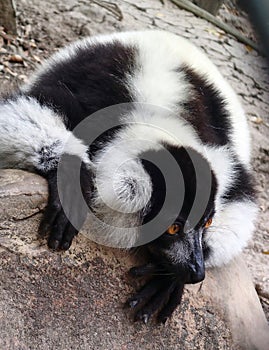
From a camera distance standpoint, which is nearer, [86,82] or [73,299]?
[73,299]

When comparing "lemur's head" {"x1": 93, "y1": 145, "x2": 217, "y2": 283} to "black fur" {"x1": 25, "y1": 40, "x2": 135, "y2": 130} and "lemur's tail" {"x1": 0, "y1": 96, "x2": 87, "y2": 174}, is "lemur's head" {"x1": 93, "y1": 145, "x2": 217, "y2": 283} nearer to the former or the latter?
"lemur's tail" {"x1": 0, "y1": 96, "x2": 87, "y2": 174}

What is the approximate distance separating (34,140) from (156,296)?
854 mm

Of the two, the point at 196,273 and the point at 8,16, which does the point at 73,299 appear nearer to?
the point at 196,273

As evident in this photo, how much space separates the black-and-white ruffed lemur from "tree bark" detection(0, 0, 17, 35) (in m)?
1.87

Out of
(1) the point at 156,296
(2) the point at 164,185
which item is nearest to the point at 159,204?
(2) the point at 164,185

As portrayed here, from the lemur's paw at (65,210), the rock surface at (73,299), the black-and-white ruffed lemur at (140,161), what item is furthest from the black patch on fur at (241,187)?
the lemur's paw at (65,210)

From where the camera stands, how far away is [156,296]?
2.48 m

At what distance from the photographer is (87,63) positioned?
3.01m

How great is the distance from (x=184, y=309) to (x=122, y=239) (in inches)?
17.5

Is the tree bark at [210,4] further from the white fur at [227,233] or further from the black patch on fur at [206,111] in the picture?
the white fur at [227,233]

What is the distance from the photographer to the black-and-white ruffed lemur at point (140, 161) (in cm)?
238

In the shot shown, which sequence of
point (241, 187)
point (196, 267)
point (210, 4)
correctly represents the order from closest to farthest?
point (196, 267) → point (241, 187) → point (210, 4)

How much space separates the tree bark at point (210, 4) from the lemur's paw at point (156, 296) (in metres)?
4.87

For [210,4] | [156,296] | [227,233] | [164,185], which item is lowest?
[210,4]
